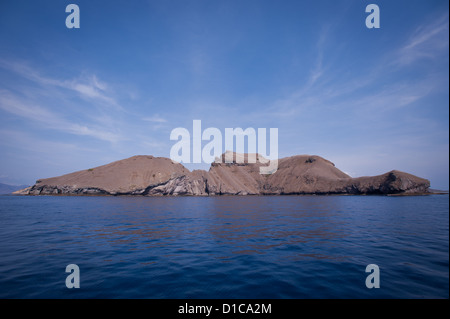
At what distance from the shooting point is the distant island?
126 metres

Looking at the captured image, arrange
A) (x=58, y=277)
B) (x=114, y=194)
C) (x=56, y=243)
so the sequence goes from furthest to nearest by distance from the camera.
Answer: (x=114, y=194) → (x=56, y=243) → (x=58, y=277)

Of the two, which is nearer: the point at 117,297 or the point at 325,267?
the point at 117,297

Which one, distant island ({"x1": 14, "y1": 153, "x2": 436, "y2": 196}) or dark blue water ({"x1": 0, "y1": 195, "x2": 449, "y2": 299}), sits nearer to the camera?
dark blue water ({"x1": 0, "y1": 195, "x2": 449, "y2": 299})

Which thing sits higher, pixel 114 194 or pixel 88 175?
pixel 88 175

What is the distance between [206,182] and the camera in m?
148

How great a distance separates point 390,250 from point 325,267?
5737mm

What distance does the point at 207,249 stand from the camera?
511 inches

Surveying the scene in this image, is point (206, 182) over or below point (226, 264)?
below

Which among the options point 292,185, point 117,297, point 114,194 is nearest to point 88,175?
point 114,194

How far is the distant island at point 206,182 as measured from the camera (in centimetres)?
12571

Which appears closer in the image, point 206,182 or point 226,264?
point 226,264

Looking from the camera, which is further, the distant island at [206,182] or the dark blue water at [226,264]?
the distant island at [206,182]
